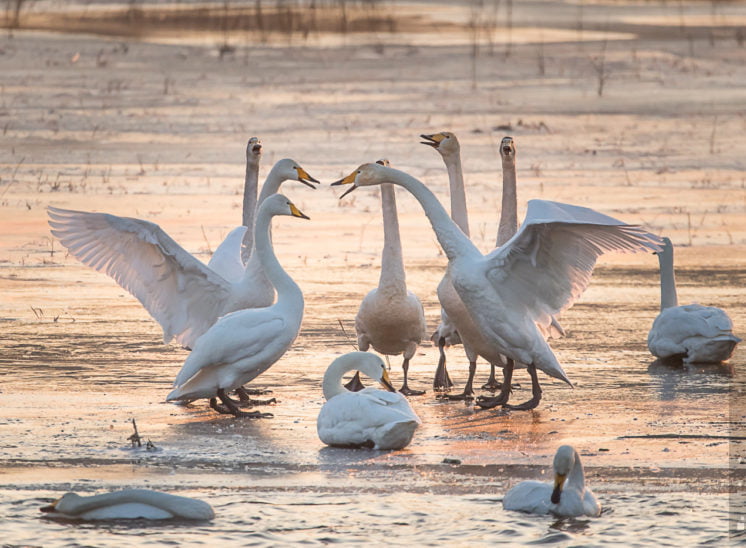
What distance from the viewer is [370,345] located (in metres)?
10.6

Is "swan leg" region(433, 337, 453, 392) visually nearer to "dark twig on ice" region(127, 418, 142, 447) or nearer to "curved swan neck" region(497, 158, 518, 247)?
"curved swan neck" region(497, 158, 518, 247)

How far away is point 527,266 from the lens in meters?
9.23

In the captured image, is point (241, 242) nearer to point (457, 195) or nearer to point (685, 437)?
point (457, 195)

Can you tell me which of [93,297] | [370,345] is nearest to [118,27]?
[93,297]

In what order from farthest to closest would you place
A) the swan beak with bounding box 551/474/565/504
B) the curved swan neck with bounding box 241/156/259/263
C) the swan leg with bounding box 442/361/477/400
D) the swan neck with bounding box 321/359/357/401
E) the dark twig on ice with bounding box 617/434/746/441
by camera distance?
the curved swan neck with bounding box 241/156/259/263 → the swan leg with bounding box 442/361/477/400 → the swan neck with bounding box 321/359/357/401 → the dark twig on ice with bounding box 617/434/746/441 → the swan beak with bounding box 551/474/565/504

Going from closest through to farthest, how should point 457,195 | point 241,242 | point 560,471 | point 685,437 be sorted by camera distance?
1. point 560,471
2. point 685,437
3. point 457,195
4. point 241,242

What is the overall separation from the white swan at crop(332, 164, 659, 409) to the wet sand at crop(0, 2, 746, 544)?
1.52 feet

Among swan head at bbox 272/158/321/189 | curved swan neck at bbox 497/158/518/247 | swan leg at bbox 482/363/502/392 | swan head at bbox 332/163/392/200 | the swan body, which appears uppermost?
swan head at bbox 272/158/321/189

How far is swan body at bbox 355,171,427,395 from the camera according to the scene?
10.1 meters

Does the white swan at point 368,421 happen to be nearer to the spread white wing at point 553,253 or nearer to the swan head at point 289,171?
the spread white wing at point 553,253

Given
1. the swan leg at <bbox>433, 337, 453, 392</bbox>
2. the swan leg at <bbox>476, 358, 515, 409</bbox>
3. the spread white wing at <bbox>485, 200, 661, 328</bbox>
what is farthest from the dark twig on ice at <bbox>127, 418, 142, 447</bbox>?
the swan leg at <bbox>433, 337, 453, 392</bbox>

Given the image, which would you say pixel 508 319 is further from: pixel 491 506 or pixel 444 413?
pixel 491 506

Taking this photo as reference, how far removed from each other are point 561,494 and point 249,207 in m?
5.03

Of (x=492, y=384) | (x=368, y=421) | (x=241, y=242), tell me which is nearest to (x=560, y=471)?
(x=368, y=421)
